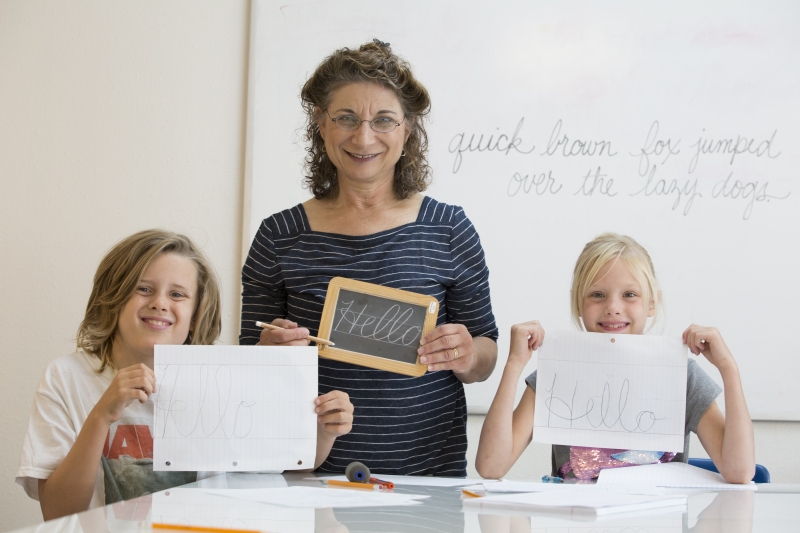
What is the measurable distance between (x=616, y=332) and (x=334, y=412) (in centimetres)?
55

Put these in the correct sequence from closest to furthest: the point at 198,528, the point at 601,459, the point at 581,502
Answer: the point at 198,528 → the point at 581,502 → the point at 601,459

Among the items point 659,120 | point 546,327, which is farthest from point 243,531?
point 659,120

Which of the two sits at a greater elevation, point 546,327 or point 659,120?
point 659,120

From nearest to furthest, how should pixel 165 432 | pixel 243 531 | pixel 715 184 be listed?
pixel 243 531, pixel 165 432, pixel 715 184

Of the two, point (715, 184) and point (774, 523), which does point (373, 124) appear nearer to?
point (774, 523)

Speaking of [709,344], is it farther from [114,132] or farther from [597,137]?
[114,132]

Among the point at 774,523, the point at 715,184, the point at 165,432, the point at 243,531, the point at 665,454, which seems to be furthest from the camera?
the point at 715,184

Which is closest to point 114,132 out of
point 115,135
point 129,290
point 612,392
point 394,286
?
point 115,135

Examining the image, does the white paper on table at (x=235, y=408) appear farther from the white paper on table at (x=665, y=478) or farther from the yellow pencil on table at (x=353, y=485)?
the white paper on table at (x=665, y=478)

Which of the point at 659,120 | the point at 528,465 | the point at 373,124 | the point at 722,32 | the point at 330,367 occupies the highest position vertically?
the point at 722,32

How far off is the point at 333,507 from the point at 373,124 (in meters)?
0.68

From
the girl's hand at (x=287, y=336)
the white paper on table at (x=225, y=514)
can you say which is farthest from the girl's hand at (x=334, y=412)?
the white paper on table at (x=225, y=514)

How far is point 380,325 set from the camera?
1233mm

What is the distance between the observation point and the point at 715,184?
2016 mm
